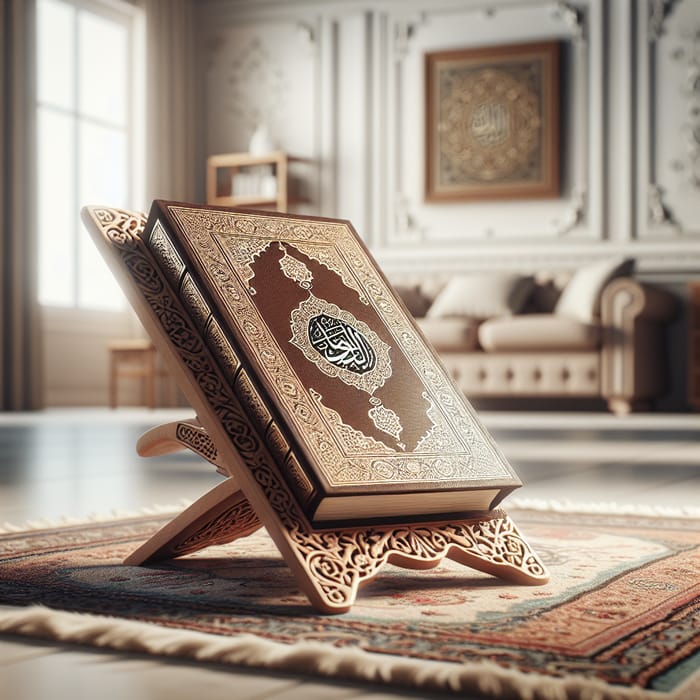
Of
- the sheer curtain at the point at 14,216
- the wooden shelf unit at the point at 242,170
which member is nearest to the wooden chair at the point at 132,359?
the sheer curtain at the point at 14,216

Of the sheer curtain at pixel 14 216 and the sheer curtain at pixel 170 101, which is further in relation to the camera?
the sheer curtain at pixel 170 101

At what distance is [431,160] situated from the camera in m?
7.95

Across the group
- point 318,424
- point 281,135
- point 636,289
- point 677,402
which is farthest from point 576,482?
point 281,135

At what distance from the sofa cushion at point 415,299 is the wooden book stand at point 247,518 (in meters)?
6.03

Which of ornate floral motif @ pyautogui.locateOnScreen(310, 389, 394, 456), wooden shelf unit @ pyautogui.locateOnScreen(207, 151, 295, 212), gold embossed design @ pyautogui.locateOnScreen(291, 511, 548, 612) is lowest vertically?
gold embossed design @ pyautogui.locateOnScreen(291, 511, 548, 612)

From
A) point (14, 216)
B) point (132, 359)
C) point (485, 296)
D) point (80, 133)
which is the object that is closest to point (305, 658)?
point (485, 296)

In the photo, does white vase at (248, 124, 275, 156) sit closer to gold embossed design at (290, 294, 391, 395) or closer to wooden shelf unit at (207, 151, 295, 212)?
wooden shelf unit at (207, 151, 295, 212)

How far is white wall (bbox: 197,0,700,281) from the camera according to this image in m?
7.38

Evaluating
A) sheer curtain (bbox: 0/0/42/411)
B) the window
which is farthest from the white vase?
sheer curtain (bbox: 0/0/42/411)

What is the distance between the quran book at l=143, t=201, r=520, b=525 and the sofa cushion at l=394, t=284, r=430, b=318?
5976 millimetres

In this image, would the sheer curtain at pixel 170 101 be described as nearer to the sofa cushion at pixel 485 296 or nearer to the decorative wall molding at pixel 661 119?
the sofa cushion at pixel 485 296

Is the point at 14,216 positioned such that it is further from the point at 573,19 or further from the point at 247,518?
the point at 247,518

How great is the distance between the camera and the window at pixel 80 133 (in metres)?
7.48

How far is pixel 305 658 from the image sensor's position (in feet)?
3.11
